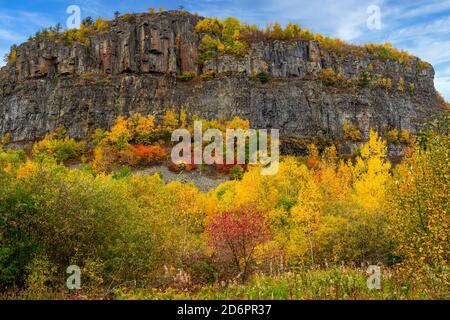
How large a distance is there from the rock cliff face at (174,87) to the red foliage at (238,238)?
115 meters

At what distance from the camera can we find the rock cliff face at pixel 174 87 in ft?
480

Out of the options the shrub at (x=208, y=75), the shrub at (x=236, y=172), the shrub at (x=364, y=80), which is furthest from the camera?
the shrub at (x=364, y=80)

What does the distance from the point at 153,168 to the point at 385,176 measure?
7232 centimetres

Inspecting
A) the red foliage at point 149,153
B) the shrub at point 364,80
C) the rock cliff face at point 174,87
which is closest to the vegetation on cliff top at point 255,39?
the rock cliff face at point 174,87

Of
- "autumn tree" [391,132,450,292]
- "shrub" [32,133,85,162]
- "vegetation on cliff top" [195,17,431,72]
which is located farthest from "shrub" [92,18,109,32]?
"autumn tree" [391,132,450,292]

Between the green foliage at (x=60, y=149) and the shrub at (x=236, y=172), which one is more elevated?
the green foliage at (x=60, y=149)

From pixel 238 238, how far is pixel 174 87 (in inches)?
5032

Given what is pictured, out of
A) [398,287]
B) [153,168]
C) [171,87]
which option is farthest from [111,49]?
[398,287]

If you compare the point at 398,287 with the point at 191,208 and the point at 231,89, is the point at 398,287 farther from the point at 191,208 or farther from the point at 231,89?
the point at 231,89

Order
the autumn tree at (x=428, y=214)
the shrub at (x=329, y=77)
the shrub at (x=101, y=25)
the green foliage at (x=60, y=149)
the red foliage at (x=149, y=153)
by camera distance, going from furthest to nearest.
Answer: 1. the shrub at (x=101, y=25)
2. the shrub at (x=329, y=77)
3. the green foliage at (x=60, y=149)
4. the red foliage at (x=149, y=153)
5. the autumn tree at (x=428, y=214)

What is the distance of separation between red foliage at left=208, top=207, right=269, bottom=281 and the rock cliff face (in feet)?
377

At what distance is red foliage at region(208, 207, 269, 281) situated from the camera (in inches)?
1163

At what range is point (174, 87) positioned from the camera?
15275 centimetres

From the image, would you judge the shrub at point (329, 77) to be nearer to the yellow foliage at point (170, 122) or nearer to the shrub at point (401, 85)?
the shrub at point (401, 85)
